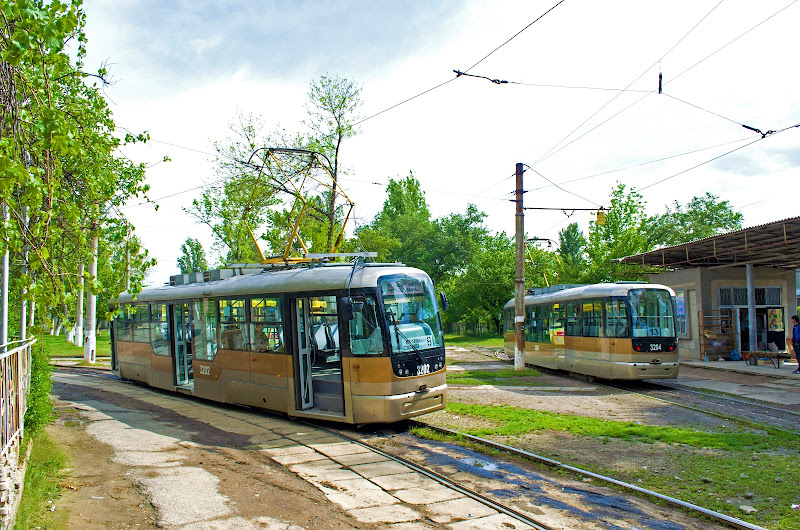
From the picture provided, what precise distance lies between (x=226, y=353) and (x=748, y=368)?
675 inches

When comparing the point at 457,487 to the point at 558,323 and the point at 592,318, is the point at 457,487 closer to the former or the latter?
the point at 592,318

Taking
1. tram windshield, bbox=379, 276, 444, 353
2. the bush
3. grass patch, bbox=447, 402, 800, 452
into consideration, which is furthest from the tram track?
the bush

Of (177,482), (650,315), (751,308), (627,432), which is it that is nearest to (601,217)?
(650,315)

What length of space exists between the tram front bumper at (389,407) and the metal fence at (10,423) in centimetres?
488

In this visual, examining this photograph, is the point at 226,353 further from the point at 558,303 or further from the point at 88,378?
the point at 558,303

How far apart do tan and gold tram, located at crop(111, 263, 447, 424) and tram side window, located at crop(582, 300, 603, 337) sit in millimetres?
7987

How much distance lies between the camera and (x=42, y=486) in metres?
6.77

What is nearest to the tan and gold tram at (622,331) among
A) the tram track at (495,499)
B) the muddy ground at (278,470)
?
the muddy ground at (278,470)

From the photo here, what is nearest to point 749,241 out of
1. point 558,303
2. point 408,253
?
point 558,303

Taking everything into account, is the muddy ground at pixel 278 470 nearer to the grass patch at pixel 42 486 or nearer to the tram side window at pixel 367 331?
the grass patch at pixel 42 486

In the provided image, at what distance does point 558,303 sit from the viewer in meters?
20.4

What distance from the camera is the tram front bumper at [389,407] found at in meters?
10.2

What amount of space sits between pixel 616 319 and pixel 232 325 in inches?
400

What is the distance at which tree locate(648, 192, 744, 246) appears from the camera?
64750 millimetres
